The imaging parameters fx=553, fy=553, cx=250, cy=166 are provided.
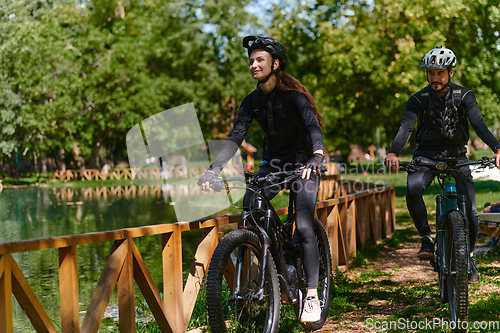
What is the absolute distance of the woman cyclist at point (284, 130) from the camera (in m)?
4.19

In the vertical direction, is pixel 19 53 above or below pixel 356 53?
above

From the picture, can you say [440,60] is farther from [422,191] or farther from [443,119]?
[422,191]

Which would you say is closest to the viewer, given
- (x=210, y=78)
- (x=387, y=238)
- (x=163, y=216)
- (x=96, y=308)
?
(x=96, y=308)

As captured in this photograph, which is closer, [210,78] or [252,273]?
[252,273]

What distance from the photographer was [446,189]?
4.78 m

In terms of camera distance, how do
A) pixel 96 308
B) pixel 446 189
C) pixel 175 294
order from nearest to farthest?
pixel 96 308, pixel 175 294, pixel 446 189

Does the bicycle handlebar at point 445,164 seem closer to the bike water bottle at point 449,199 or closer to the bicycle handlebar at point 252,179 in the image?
the bike water bottle at point 449,199

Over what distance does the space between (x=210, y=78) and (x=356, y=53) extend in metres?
24.6

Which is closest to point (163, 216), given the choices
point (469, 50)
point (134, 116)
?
point (469, 50)

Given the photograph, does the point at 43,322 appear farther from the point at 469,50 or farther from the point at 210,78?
the point at 210,78

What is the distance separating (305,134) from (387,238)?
660cm

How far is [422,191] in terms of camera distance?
4812mm

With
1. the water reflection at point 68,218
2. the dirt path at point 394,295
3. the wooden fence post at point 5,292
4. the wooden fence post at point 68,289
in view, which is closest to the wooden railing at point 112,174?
the water reflection at point 68,218

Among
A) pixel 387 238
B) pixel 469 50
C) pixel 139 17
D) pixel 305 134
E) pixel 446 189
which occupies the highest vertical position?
pixel 139 17
